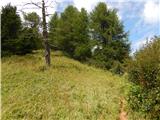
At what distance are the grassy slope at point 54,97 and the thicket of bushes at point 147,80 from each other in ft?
4.31

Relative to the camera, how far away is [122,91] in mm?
25453

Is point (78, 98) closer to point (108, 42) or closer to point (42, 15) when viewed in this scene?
point (42, 15)

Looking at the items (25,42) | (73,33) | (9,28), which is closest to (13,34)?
(9,28)

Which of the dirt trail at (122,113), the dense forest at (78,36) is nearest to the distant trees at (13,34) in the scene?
the dense forest at (78,36)

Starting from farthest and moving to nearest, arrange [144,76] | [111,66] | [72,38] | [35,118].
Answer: [72,38] < [111,66] < [144,76] < [35,118]

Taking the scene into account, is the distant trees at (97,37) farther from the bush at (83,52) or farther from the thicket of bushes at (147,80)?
the thicket of bushes at (147,80)

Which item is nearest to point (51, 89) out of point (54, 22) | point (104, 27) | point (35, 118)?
point (35, 118)

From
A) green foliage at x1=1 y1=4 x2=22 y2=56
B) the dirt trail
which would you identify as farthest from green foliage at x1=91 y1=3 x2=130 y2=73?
the dirt trail

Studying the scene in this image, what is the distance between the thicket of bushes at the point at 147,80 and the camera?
17750 mm

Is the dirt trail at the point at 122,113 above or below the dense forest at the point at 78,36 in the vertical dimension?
below

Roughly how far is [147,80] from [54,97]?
207 inches

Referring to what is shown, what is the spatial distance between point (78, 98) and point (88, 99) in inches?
23.4

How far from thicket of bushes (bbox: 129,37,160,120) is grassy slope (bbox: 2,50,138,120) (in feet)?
4.31

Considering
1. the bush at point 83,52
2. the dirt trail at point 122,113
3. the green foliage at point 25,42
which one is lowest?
the dirt trail at point 122,113
